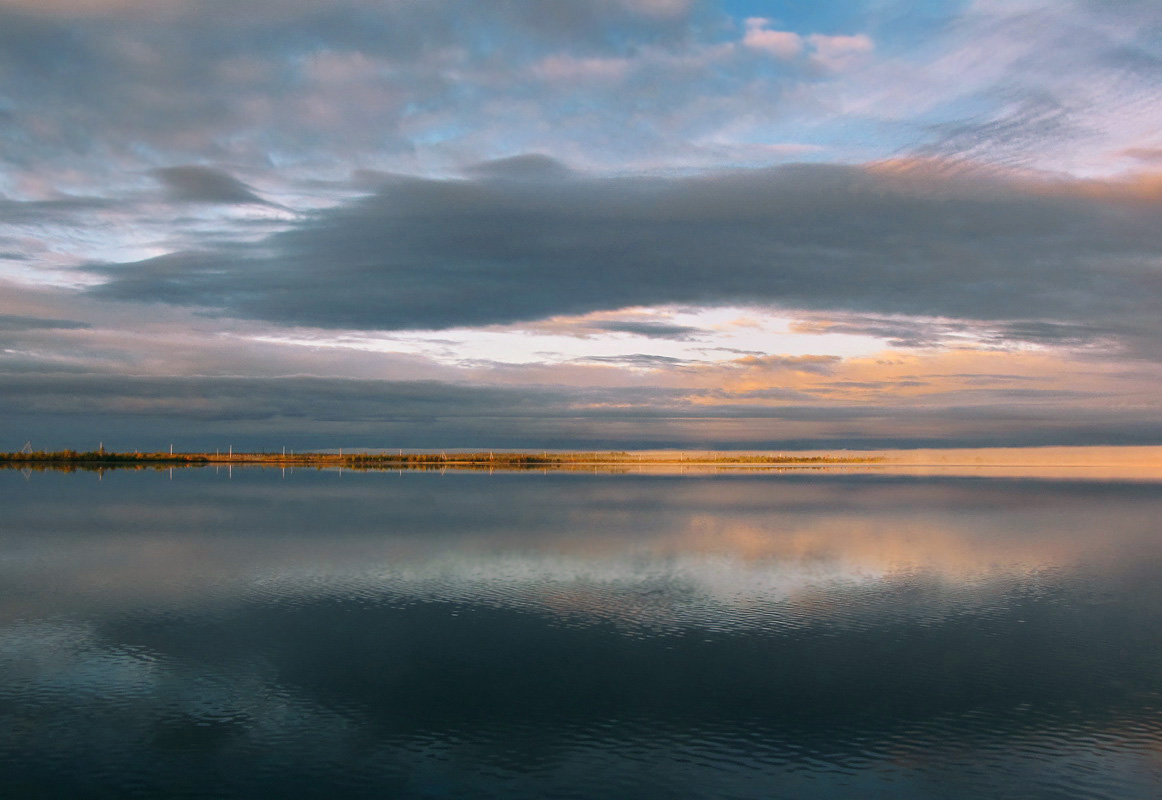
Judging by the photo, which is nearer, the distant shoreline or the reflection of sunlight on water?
the reflection of sunlight on water

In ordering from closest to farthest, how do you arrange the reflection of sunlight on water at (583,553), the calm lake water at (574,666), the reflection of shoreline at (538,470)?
the calm lake water at (574,666), the reflection of sunlight on water at (583,553), the reflection of shoreline at (538,470)

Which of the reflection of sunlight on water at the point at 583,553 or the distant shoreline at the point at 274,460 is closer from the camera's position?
the reflection of sunlight on water at the point at 583,553

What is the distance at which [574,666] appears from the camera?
1752 cm

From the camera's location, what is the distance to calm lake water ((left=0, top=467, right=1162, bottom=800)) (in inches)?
489

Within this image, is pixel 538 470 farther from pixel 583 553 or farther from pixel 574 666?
pixel 574 666

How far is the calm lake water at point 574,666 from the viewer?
12430mm

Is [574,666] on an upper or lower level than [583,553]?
lower

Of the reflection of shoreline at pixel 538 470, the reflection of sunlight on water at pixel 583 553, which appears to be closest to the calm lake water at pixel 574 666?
the reflection of sunlight on water at pixel 583 553

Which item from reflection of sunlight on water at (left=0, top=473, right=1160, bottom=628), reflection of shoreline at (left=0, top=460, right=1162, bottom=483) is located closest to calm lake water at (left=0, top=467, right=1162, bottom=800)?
reflection of sunlight on water at (left=0, top=473, right=1160, bottom=628)

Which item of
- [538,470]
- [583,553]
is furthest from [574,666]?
[538,470]

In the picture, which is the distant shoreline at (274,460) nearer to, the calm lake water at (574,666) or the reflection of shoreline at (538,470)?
the reflection of shoreline at (538,470)

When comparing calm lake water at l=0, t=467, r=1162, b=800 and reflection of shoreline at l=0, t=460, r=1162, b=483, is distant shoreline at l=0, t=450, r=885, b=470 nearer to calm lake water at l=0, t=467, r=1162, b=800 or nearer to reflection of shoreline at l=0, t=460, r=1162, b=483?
reflection of shoreline at l=0, t=460, r=1162, b=483

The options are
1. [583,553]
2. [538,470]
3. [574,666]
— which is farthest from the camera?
[538,470]

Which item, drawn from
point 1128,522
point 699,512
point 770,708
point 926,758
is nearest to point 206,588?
point 770,708
